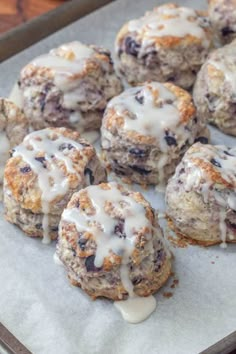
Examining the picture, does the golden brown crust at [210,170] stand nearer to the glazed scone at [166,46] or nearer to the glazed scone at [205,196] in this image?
the glazed scone at [205,196]

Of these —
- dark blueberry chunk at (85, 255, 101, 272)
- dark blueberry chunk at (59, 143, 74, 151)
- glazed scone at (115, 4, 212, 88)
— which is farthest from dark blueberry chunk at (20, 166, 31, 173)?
glazed scone at (115, 4, 212, 88)

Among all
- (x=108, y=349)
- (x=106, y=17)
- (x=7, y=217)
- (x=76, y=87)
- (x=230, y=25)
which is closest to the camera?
(x=108, y=349)

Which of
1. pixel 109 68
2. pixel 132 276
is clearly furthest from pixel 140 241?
pixel 109 68

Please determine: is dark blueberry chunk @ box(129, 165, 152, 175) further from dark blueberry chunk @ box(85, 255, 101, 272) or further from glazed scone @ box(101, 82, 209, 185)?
dark blueberry chunk @ box(85, 255, 101, 272)

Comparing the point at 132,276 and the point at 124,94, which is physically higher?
the point at 124,94

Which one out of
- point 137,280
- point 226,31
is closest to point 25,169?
point 137,280

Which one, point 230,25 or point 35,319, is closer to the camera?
point 35,319

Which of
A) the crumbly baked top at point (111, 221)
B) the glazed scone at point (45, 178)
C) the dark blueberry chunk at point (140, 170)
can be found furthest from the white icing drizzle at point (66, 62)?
the crumbly baked top at point (111, 221)

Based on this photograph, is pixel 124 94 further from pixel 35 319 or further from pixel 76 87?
pixel 35 319
